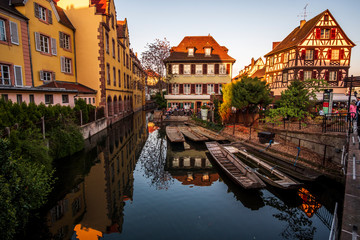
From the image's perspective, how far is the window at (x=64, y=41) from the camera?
20547 mm

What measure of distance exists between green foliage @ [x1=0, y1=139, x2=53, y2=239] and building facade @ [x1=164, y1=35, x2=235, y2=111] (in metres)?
28.9

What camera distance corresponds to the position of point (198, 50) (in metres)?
34.7

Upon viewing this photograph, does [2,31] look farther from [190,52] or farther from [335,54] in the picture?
[335,54]

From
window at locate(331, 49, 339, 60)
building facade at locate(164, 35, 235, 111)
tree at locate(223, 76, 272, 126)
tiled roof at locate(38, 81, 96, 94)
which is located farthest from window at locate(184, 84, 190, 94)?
window at locate(331, 49, 339, 60)

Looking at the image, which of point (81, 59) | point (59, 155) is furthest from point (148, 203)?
point (81, 59)

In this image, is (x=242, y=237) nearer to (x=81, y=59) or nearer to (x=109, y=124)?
(x=109, y=124)

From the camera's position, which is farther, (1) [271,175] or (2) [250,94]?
(2) [250,94]

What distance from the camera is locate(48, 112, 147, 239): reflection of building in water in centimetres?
673

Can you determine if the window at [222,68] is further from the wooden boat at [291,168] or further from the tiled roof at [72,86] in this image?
the wooden boat at [291,168]

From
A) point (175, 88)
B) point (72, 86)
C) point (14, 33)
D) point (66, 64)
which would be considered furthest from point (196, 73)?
point (14, 33)

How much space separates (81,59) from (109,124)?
7.84m

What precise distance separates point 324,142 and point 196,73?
24.9 meters

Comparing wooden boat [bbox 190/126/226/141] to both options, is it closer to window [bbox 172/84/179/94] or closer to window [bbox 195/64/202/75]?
window [bbox 172/84/179/94]

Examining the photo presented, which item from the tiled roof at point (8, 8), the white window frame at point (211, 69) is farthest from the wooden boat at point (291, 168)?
the white window frame at point (211, 69)
